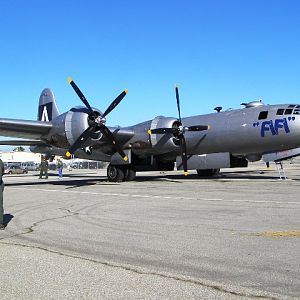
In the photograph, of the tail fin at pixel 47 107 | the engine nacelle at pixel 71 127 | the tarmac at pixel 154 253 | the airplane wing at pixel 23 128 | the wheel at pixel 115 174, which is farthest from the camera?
the tail fin at pixel 47 107

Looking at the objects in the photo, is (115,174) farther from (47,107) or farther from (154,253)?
(154,253)

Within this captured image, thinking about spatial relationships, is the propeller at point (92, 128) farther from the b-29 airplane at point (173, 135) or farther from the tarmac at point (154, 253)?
the tarmac at point (154, 253)

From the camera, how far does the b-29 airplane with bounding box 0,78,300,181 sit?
2033cm

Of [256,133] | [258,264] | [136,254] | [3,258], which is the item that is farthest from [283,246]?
[256,133]

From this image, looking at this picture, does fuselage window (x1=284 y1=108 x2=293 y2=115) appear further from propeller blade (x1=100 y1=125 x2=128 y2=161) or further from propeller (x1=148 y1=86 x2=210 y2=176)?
propeller blade (x1=100 y1=125 x2=128 y2=161)

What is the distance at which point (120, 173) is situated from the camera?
24.4m

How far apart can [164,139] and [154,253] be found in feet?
55.5

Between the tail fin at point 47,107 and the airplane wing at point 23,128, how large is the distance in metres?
7.11

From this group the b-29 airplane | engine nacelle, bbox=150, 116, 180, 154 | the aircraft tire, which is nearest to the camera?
the b-29 airplane

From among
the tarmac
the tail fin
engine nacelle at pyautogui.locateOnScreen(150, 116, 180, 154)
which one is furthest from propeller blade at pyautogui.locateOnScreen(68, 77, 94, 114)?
the tarmac

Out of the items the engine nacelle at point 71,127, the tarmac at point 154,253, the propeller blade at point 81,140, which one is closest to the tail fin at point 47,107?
the engine nacelle at point 71,127

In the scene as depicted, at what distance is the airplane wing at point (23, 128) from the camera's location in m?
20.8

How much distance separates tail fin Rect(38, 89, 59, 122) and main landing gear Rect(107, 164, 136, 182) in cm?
779

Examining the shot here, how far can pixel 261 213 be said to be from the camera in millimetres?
9672
